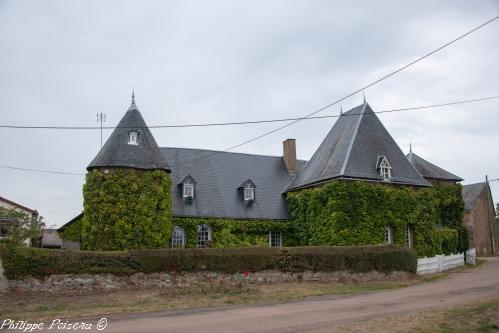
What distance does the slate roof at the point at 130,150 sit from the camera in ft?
86.3

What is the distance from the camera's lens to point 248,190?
3206 cm

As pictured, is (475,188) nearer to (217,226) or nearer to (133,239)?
(217,226)

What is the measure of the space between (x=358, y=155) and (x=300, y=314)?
55.5 feet

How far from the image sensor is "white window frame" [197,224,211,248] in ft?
96.5

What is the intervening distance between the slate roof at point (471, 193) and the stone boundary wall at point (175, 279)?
29.3 meters

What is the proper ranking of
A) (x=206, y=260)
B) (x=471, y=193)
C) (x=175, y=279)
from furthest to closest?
1. (x=471, y=193)
2. (x=206, y=260)
3. (x=175, y=279)

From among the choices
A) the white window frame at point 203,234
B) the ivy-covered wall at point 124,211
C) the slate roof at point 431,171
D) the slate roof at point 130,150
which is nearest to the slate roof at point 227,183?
the white window frame at point 203,234

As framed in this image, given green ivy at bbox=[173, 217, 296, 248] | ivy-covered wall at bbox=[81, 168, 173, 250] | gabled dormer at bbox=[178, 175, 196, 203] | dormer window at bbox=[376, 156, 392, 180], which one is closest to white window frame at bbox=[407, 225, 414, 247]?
dormer window at bbox=[376, 156, 392, 180]

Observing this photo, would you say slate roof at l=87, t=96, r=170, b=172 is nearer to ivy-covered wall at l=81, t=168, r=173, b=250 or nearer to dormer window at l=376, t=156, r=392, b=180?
ivy-covered wall at l=81, t=168, r=173, b=250

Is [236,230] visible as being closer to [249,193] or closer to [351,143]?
[249,193]

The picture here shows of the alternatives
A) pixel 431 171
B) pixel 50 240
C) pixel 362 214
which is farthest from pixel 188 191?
pixel 431 171

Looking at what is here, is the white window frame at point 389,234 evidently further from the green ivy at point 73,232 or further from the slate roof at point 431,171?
the green ivy at point 73,232

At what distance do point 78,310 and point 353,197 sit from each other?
1731 cm

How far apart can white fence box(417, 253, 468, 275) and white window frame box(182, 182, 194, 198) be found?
14481mm
